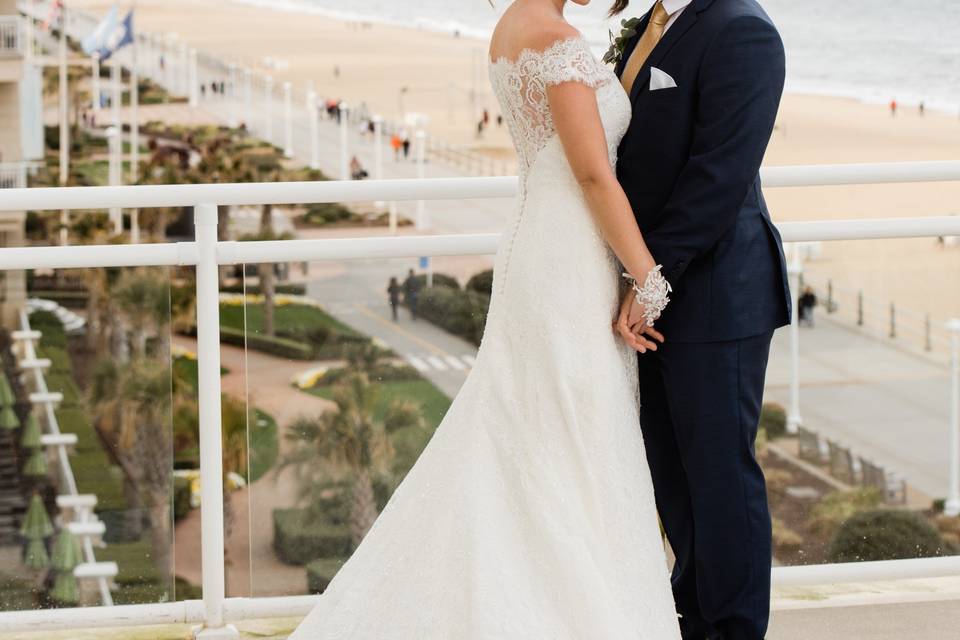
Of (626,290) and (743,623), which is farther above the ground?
(626,290)

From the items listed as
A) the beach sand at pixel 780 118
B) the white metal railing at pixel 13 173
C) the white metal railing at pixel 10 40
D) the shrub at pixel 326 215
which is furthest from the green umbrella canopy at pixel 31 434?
the shrub at pixel 326 215

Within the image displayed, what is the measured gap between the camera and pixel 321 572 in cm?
353


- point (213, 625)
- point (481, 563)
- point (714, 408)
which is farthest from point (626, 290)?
point (213, 625)

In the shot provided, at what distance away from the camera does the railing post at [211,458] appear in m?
3.29

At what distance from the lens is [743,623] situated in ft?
9.20

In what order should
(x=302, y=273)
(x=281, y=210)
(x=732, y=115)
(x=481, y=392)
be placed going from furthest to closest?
(x=281, y=210) < (x=302, y=273) < (x=481, y=392) < (x=732, y=115)

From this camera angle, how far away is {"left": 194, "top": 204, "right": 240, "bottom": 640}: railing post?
3287mm

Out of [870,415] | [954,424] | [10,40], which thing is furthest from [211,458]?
[10,40]

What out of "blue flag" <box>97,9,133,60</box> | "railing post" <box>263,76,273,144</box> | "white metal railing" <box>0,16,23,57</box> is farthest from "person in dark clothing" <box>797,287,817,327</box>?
"railing post" <box>263,76,273,144</box>

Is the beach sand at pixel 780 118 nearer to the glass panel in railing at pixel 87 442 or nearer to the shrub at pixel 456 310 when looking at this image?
the shrub at pixel 456 310

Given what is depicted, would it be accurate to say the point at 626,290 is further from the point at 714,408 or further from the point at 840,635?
the point at 840,635

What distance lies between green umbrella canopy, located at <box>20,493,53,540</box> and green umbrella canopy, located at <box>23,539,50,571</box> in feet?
0.05

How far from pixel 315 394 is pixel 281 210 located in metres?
46.2

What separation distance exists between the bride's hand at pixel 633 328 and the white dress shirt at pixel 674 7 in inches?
20.1
